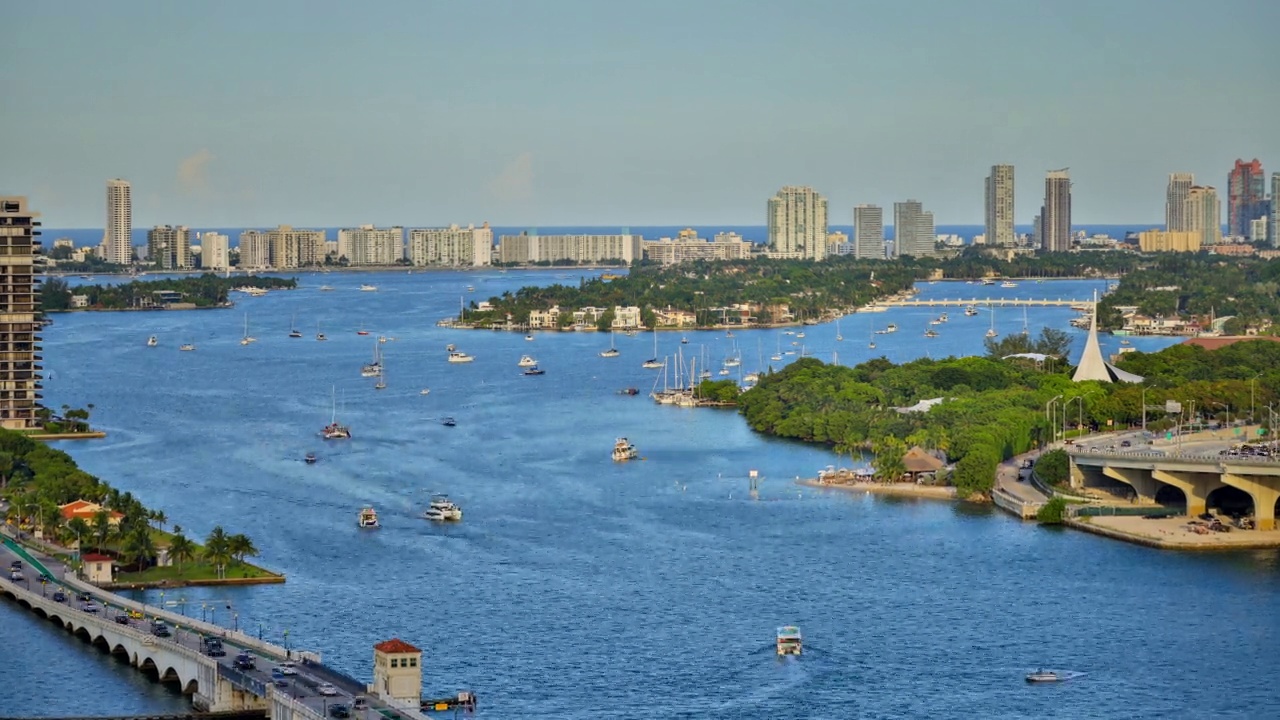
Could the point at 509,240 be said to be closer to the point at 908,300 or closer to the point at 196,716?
the point at 908,300

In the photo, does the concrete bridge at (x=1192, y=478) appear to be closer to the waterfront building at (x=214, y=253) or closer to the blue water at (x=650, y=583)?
the blue water at (x=650, y=583)

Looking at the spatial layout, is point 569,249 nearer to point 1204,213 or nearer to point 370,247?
point 370,247

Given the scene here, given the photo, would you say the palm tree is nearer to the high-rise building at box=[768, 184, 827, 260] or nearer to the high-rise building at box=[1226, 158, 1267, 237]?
the high-rise building at box=[768, 184, 827, 260]

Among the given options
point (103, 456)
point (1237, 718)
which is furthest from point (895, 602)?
point (103, 456)

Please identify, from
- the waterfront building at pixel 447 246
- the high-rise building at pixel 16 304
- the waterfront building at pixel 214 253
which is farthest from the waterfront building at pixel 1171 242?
the high-rise building at pixel 16 304

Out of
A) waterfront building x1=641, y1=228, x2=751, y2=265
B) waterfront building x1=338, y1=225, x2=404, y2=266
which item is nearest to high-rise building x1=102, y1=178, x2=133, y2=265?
waterfront building x1=338, y1=225, x2=404, y2=266

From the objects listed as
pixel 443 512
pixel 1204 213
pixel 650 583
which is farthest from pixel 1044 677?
pixel 1204 213
